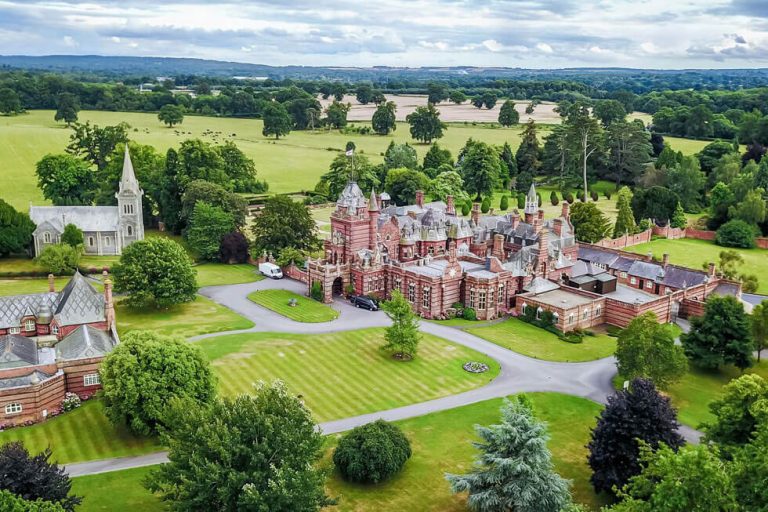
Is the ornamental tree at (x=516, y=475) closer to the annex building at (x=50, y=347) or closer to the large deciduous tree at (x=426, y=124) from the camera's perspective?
the annex building at (x=50, y=347)

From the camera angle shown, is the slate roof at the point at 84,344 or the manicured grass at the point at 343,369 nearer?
the slate roof at the point at 84,344


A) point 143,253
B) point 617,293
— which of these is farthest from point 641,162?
point 143,253

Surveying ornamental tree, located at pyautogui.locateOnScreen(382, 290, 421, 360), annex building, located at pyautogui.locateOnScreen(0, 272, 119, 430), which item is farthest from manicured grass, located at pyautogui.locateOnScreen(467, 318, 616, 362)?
annex building, located at pyautogui.locateOnScreen(0, 272, 119, 430)

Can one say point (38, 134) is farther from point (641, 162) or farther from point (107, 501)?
point (107, 501)

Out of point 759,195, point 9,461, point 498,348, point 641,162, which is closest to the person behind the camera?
point 9,461

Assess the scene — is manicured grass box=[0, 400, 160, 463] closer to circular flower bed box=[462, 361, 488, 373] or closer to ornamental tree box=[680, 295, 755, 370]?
circular flower bed box=[462, 361, 488, 373]

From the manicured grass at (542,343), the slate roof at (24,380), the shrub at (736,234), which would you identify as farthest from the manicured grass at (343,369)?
the shrub at (736,234)
